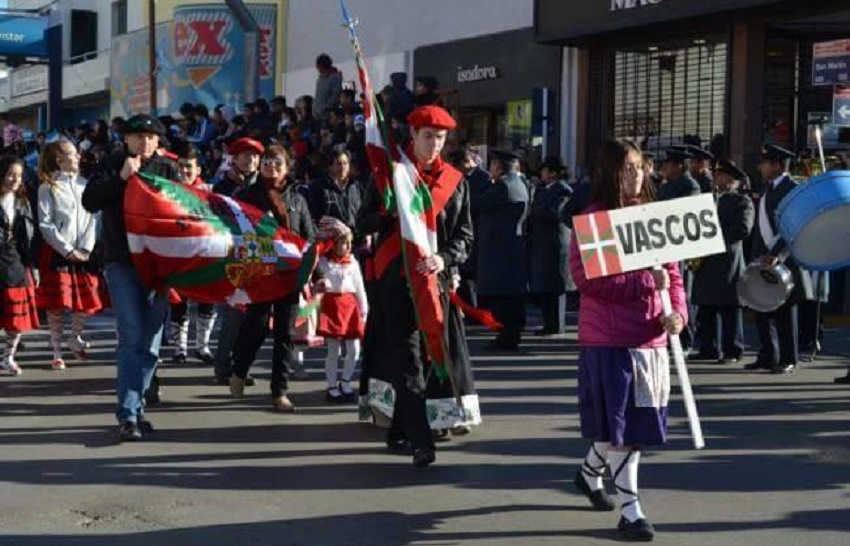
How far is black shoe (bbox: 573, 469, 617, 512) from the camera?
6.73 m

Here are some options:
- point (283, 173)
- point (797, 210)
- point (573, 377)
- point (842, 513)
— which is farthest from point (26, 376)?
point (842, 513)

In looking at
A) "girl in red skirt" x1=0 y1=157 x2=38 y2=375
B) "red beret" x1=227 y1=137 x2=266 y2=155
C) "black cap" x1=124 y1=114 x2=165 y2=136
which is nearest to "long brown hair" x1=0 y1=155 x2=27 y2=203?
"girl in red skirt" x1=0 y1=157 x2=38 y2=375

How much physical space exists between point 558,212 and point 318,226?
186 inches

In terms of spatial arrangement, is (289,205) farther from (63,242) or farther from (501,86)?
(501,86)

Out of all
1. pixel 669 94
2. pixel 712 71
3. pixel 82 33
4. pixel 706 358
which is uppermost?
pixel 82 33

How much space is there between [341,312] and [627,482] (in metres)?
4.32

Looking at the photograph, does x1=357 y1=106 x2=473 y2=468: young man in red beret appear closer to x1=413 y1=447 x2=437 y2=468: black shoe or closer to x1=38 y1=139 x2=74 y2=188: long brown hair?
x1=413 y1=447 x2=437 y2=468: black shoe

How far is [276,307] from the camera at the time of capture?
387 inches

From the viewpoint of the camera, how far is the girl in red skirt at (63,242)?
11680 millimetres

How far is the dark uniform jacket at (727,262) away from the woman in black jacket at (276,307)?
405cm

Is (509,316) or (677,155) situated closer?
(677,155)

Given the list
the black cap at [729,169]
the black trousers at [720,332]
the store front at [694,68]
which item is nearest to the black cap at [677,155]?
the black cap at [729,169]

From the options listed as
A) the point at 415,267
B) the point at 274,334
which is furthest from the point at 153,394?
the point at 415,267

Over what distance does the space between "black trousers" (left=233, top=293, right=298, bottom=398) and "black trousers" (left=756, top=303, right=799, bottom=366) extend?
439cm
